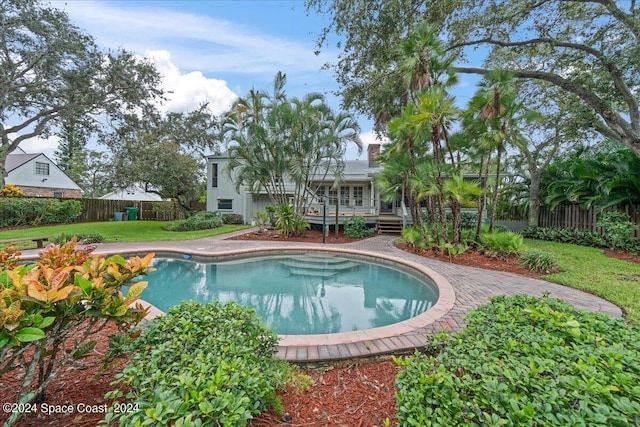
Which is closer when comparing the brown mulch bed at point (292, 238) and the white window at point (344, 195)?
the brown mulch bed at point (292, 238)

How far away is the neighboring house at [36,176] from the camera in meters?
25.1

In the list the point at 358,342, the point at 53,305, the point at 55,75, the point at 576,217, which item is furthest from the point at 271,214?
the point at 576,217

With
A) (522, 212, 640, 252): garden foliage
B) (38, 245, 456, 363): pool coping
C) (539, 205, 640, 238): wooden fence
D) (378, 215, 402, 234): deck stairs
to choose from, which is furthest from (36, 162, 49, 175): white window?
(539, 205, 640, 238): wooden fence

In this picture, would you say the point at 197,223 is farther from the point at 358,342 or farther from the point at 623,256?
the point at 623,256

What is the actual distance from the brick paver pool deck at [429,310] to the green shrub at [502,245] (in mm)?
1784

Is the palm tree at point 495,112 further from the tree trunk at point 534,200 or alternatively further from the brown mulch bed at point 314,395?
the brown mulch bed at point 314,395

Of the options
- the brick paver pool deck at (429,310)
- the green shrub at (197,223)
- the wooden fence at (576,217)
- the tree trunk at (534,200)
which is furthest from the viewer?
the green shrub at (197,223)

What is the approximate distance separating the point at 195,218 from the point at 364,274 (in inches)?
519

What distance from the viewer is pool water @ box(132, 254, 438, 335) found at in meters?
5.20

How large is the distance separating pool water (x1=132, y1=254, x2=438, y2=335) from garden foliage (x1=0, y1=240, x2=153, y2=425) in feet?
9.25

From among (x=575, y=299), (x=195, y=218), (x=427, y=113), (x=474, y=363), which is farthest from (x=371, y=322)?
(x=195, y=218)

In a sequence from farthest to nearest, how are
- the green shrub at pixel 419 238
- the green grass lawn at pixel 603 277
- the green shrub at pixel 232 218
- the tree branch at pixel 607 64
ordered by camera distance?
the green shrub at pixel 232 218 < the green shrub at pixel 419 238 < the tree branch at pixel 607 64 < the green grass lawn at pixel 603 277

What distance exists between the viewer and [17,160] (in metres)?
26.4

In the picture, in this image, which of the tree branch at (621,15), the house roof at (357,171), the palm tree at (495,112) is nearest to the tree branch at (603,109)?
the palm tree at (495,112)
